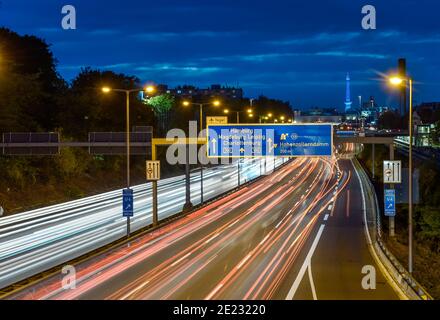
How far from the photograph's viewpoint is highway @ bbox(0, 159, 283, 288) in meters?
28.7

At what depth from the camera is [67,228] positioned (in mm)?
38688

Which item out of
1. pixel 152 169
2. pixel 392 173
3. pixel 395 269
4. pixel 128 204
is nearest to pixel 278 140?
pixel 392 173

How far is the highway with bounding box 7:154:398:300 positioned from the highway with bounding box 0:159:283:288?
8.22 ft

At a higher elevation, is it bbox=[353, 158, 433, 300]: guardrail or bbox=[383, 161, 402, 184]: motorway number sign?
bbox=[383, 161, 402, 184]: motorway number sign

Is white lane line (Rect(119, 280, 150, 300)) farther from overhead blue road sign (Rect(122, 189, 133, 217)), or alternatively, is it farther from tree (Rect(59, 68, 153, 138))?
tree (Rect(59, 68, 153, 138))

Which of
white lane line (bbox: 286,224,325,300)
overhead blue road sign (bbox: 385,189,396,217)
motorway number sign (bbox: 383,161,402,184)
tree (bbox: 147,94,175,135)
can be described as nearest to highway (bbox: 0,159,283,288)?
white lane line (bbox: 286,224,325,300)

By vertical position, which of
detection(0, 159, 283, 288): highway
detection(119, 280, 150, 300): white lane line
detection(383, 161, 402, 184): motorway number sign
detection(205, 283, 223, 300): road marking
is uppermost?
detection(383, 161, 402, 184): motorway number sign

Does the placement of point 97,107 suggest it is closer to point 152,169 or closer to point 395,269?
point 152,169

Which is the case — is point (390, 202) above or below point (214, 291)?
above

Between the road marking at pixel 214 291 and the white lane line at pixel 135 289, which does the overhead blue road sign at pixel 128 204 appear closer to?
the white lane line at pixel 135 289

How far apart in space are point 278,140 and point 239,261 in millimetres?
12921
